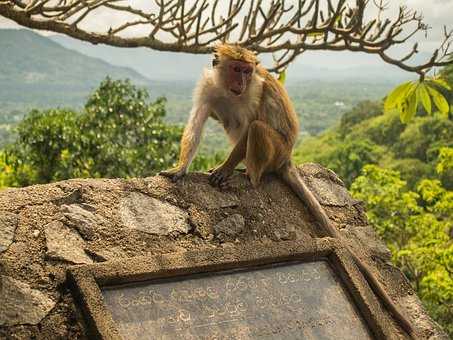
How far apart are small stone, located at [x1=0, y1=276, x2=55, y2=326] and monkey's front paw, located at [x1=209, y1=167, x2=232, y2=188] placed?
1483 mm

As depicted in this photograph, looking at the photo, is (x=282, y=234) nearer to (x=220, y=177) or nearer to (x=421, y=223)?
(x=220, y=177)

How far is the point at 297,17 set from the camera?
233 inches

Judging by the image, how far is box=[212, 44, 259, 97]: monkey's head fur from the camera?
15.9ft

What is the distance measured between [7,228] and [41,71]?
160 metres

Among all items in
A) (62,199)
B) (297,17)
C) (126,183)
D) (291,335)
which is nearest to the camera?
(291,335)

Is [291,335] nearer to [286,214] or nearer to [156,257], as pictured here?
[156,257]

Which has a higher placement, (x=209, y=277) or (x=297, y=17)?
(x=297, y=17)

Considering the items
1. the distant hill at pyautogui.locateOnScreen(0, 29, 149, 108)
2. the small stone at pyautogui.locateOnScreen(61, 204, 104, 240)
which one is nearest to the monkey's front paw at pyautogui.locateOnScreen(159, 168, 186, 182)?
the small stone at pyautogui.locateOnScreen(61, 204, 104, 240)

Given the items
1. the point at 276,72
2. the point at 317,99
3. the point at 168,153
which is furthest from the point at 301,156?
the point at 317,99

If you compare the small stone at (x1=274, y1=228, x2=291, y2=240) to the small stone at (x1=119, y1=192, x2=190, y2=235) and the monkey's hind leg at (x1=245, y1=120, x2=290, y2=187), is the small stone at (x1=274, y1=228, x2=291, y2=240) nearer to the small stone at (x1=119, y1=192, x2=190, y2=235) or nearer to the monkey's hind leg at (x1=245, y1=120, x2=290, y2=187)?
the monkey's hind leg at (x1=245, y1=120, x2=290, y2=187)

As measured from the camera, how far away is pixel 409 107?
4715 millimetres

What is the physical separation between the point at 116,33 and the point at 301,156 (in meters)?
32.0

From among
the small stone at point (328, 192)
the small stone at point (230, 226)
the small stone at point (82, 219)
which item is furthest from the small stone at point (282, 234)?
the small stone at point (82, 219)

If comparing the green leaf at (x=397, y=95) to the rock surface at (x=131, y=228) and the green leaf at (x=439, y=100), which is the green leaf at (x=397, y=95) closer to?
the green leaf at (x=439, y=100)
